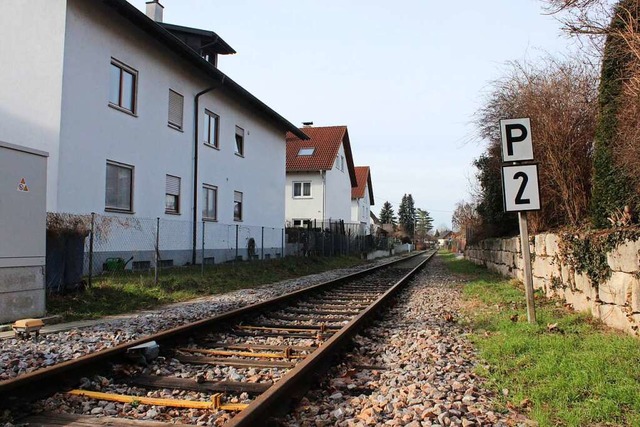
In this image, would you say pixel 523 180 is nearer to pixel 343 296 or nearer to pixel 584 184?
pixel 584 184

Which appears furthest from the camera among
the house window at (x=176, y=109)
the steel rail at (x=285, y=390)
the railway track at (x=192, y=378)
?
the house window at (x=176, y=109)

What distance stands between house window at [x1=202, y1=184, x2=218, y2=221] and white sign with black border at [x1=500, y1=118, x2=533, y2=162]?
538 inches

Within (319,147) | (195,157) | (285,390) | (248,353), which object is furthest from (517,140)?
(319,147)

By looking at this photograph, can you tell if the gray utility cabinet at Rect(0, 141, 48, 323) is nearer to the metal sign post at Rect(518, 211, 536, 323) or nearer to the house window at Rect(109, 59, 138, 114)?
the metal sign post at Rect(518, 211, 536, 323)

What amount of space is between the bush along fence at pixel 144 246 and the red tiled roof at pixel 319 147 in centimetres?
1027

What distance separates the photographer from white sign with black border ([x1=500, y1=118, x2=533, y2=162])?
6883mm

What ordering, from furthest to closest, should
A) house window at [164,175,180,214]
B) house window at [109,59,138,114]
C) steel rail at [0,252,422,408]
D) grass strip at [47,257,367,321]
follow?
house window at [164,175,180,214], house window at [109,59,138,114], grass strip at [47,257,367,321], steel rail at [0,252,422,408]

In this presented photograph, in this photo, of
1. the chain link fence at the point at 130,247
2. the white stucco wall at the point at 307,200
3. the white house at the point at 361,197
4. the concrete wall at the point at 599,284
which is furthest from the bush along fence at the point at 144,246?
the white house at the point at 361,197

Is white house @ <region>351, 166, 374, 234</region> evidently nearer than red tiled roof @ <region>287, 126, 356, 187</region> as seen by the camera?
No

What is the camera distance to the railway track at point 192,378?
3.37 m

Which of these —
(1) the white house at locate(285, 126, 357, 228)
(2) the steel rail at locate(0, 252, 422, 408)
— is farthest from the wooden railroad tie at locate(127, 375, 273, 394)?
(1) the white house at locate(285, 126, 357, 228)

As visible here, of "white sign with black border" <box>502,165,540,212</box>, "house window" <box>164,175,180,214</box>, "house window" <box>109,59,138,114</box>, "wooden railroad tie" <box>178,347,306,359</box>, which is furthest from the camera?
"house window" <box>164,175,180,214</box>

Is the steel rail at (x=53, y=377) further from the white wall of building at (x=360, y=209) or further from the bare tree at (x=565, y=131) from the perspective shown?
the white wall of building at (x=360, y=209)

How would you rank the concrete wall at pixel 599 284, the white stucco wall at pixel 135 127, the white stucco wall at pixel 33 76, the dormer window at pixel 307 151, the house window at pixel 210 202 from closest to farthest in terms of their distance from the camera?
1. the concrete wall at pixel 599 284
2. the white stucco wall at pixel 33 76
3. the white stucco wall at pixel 135 127
4. the house window at pixel 210 202
5. the dormer window at pixel 307 151
